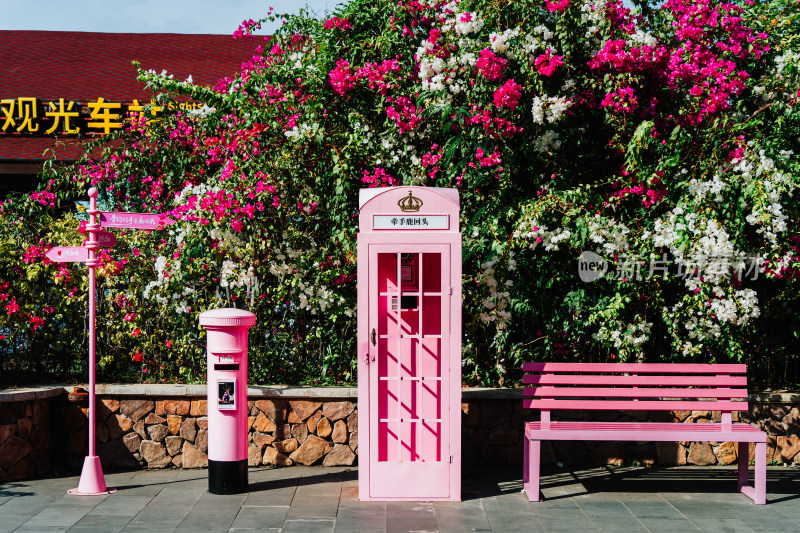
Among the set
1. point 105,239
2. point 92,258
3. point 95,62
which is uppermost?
point 95,62

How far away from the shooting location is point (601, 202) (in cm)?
746

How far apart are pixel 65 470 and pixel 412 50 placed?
5272mm

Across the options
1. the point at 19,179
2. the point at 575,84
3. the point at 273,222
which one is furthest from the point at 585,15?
the point at 19,179

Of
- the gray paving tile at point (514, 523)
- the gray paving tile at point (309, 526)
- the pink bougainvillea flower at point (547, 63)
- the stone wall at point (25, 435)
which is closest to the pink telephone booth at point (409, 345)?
the gray paving tile at point (514, 523)

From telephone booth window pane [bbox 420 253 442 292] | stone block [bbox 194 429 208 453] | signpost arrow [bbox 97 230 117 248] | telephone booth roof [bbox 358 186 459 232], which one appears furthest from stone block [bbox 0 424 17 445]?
telephone booth window pane [bbox 420 253 442 292]

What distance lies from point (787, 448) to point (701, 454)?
84 centimetres

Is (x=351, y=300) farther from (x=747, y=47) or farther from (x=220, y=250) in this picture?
(x=747, y=47)

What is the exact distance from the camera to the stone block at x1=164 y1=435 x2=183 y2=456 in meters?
7.59

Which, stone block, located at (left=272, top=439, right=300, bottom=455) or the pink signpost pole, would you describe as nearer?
the pink signpost pole

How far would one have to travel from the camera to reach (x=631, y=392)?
7.02 m

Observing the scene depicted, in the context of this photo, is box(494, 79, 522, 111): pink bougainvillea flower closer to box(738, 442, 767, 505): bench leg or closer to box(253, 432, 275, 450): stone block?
box(738, 442, 767, 505): bench leg

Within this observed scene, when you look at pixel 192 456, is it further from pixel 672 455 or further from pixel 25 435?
pixel 672 455

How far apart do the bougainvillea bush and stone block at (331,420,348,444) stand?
58 cm

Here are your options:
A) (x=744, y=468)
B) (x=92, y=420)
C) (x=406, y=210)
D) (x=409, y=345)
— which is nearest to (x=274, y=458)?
(x=92, y=420)
